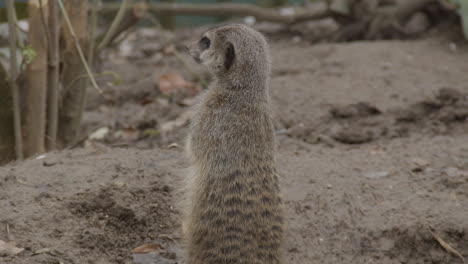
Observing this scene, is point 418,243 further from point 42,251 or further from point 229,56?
point 42,251

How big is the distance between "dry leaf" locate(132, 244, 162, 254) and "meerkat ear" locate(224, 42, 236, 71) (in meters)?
0.91

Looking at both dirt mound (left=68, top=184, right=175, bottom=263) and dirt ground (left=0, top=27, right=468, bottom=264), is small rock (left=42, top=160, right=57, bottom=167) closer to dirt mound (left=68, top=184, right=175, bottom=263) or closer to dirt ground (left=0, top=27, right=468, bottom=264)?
dirt ground (left=0, top=27, right=468, bottom=264)

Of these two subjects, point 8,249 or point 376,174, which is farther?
point 376,174

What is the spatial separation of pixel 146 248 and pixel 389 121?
2.25m

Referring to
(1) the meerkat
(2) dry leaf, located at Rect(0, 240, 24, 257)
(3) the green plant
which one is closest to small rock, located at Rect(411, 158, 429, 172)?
(1) the meerkat

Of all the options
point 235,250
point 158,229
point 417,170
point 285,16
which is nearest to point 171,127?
point 158,229

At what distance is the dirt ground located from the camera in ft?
9.25

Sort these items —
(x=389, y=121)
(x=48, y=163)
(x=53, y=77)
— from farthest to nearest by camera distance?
(x=389, y=121), (x=53, y=77), (x=48, y=163)

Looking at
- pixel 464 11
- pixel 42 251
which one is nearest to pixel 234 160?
pixel 42 251

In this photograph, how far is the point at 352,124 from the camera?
436 centimetres

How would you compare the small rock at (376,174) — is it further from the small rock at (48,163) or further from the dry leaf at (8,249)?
the dry leaf at (8,249)

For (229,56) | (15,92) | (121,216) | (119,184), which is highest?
(229,56)

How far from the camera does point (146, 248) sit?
284 centimetres

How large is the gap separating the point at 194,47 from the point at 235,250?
995mm
